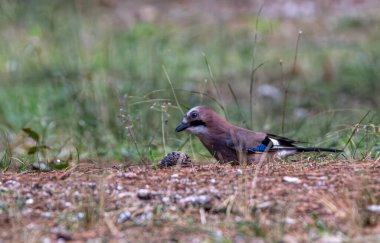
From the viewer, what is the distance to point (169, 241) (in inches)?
161

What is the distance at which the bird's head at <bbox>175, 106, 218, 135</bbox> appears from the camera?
6.85m

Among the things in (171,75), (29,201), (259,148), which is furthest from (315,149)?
(171,75)

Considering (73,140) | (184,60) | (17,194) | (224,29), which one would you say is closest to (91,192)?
(17,194)

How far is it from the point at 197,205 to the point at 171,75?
17.5ft

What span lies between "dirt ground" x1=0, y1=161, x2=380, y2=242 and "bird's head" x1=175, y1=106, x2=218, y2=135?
1.45 metres

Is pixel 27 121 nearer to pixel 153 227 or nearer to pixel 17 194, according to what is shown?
pixel 17 194

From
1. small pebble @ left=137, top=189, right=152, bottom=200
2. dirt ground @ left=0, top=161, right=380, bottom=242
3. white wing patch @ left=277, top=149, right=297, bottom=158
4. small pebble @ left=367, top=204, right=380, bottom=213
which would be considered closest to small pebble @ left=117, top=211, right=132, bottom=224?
dirt ground @ left=0, top=161, right=380, bottom=242

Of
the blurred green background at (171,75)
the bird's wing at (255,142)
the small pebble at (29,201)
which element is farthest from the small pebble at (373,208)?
the bird's wing at (255,142)

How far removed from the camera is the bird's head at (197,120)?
685cm

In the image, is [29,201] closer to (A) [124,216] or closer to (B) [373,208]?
(A) [124,216]

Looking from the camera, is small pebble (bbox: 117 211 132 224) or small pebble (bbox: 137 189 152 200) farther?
small pebble (bbox: 137 189 152 200)

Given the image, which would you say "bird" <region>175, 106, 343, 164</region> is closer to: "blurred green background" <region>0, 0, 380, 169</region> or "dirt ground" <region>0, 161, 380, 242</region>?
"blurred green background" <region>0, 0, 380, 169</region>

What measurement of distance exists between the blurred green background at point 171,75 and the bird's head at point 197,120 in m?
0.15

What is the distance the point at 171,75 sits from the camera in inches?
389
